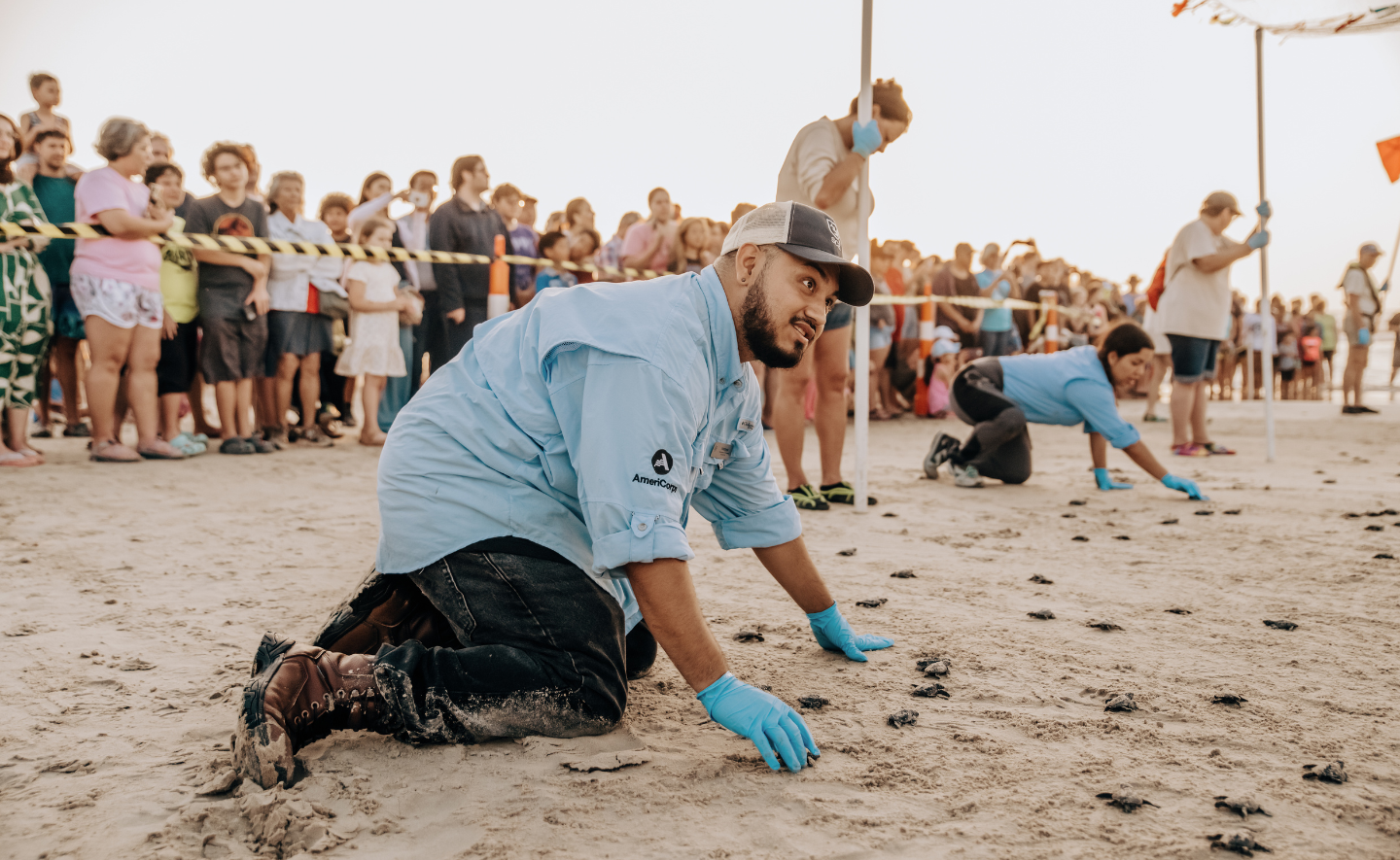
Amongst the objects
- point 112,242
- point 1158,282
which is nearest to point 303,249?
point 112,242

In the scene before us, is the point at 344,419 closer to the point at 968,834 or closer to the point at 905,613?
the point at 905,613

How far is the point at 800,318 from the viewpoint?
77.7 inches

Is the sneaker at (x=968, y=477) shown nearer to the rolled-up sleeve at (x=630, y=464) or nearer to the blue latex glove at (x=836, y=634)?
the blue latex glove at (x=836, y=634)

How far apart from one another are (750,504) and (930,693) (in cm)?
61

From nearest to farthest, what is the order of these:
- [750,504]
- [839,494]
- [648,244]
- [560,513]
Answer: [560,513] < [750,504] < [839,494] < [648,244]

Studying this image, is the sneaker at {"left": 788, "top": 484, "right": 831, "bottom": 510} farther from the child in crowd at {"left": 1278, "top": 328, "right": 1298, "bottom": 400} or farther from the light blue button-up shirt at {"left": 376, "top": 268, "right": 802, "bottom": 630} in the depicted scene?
the child in crowd at {"left": 1278, "top": 328, "right": 1298, "bottom": 400}

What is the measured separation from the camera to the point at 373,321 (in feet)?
23.0

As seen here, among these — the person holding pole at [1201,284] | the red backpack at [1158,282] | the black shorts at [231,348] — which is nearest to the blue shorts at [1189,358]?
the person holding pole at [1201,284]

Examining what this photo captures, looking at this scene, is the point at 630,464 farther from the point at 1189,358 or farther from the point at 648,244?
the point at 648,244

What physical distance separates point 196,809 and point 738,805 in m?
0.92

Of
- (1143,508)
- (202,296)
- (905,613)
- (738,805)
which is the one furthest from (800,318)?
(202,296)

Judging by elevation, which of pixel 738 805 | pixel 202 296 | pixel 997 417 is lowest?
pixel 738 805

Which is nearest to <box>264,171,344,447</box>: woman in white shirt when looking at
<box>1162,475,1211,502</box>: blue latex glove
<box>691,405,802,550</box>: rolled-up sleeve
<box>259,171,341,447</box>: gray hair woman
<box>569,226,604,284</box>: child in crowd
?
<box>259,171,341,447</box>: gray hair woman

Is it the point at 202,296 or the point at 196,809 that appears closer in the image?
the point at 196,809
